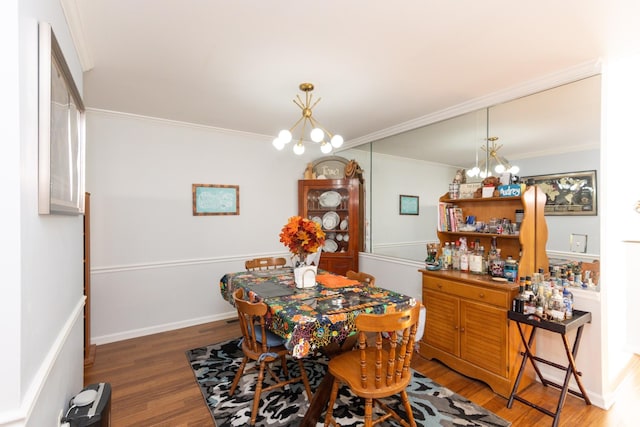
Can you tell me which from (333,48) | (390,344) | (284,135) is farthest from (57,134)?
(390,344)

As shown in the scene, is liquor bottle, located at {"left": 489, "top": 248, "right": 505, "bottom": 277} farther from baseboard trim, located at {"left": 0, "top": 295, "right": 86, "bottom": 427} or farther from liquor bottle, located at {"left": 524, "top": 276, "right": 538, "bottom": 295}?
baseboard trim, located at {"left": 0, "top": 295, "right": 86, "bottom": 427}

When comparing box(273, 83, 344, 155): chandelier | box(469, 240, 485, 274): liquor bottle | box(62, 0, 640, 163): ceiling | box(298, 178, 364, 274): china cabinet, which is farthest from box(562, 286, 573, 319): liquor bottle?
box(298, 178, 364, 274): china cabinet

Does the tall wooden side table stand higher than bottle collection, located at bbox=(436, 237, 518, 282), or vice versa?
bottle collection, located at bbox=(436, 237, 518, 282)

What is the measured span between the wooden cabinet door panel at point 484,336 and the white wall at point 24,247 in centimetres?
275

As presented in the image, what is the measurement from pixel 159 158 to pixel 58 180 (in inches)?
94.6

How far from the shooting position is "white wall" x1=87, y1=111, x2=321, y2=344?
336 centimetres

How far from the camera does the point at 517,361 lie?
2.42m

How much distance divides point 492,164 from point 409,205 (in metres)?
1.17

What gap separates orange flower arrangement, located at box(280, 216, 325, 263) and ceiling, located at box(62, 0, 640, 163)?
1.23m

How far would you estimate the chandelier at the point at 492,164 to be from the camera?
9.09 ft

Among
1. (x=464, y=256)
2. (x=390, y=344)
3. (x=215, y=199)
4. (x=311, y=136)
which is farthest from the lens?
(x=215, y=199)

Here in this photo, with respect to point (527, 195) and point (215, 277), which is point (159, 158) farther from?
point (527, 195)

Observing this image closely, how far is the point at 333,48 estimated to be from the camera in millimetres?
2104

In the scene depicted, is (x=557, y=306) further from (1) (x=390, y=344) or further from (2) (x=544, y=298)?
(1) (x=390, y=344)
